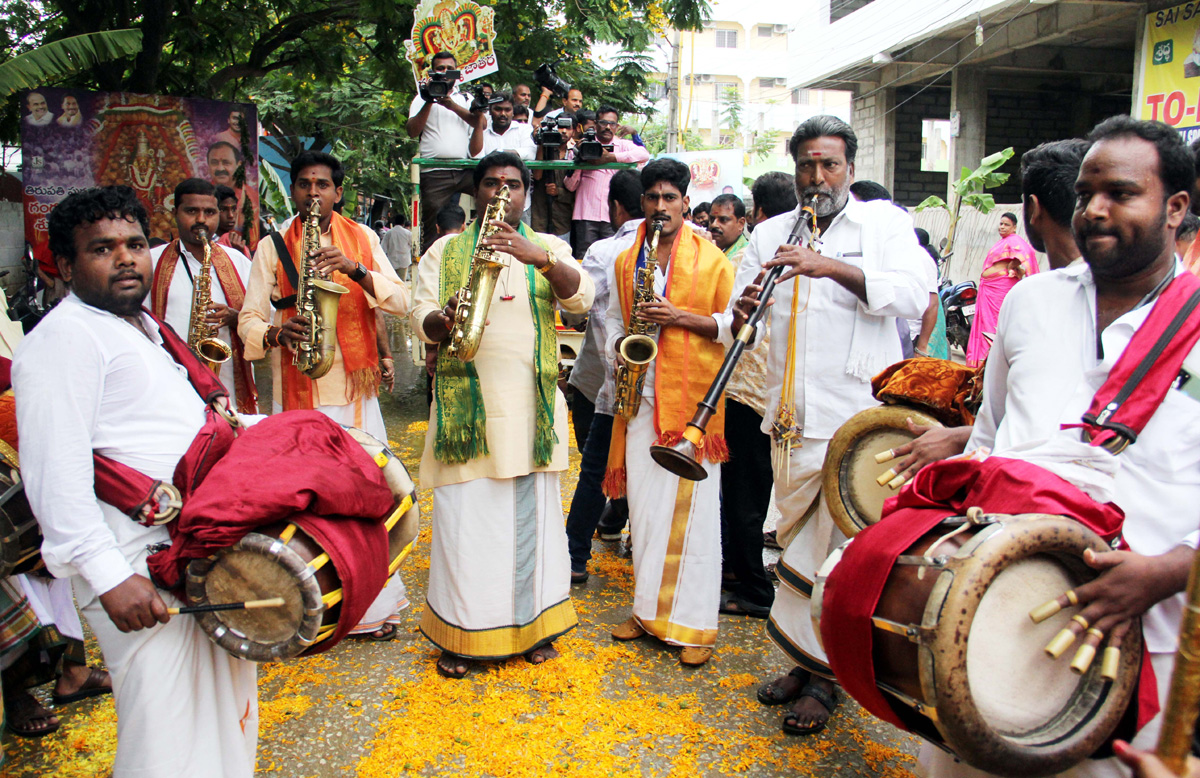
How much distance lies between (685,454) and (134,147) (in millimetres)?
8889

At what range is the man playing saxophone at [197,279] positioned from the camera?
4.66m

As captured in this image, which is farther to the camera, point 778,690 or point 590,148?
point 590,148

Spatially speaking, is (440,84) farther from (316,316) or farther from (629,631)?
(629,631)

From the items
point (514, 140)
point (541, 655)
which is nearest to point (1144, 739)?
point (541, 655)

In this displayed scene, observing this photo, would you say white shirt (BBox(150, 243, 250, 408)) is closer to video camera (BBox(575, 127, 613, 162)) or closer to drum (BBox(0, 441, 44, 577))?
drum (BBox(0, 441, 44, 577))

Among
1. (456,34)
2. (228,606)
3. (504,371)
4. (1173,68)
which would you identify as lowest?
(228,606)

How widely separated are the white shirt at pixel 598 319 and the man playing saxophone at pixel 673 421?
625 millimetres

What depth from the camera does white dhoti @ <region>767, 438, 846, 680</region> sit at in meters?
3.64

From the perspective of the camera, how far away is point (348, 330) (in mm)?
4449

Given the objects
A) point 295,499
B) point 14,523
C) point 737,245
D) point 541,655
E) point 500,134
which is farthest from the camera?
A: point 500,134

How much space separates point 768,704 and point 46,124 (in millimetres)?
9546

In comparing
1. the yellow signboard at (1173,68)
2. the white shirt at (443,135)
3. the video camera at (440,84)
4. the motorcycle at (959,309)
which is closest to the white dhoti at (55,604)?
the video camera at (440,84)

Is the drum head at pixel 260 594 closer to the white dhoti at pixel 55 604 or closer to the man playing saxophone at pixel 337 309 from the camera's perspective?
the white dhoti at pixel 55 604

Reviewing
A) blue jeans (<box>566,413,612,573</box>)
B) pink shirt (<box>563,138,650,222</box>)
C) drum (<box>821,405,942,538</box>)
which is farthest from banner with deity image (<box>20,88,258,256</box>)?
drum (<box>821,405,942,538</box>)
